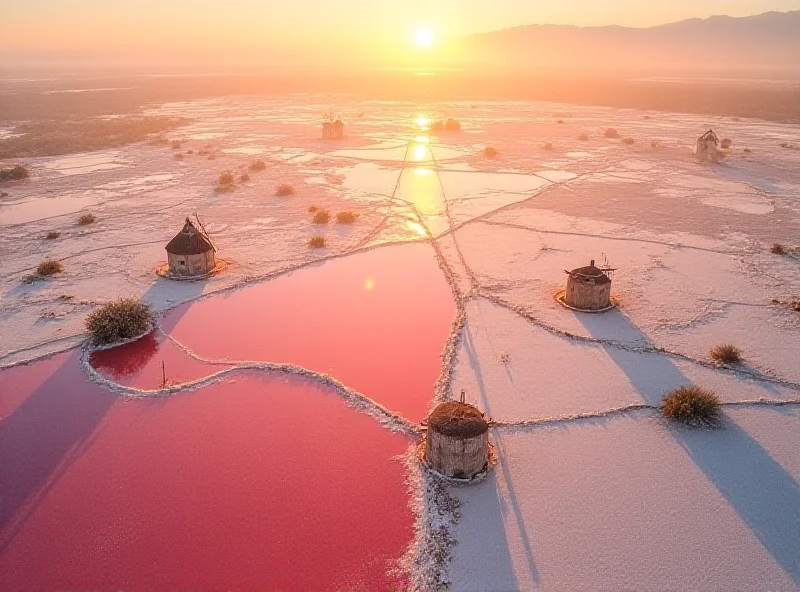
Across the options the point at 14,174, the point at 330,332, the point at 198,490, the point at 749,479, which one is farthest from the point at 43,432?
the point at 14,174

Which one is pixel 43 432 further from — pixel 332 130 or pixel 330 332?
pixel 332 130

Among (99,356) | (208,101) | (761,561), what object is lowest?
(208,101)

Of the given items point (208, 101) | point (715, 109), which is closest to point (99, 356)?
point (715, 109)

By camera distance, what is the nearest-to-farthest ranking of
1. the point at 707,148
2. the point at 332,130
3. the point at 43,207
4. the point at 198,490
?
the point at 198,490 < the point at 43,207 < the point at 707,148 < the point at 332,130

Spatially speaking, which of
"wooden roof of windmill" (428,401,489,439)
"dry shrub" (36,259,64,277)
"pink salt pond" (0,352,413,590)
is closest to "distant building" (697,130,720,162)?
"pink salt pond" (0,352,413,590)

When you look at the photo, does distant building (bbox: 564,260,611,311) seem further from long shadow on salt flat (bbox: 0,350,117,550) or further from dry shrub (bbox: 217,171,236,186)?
dry shrub (bbox: 217,171,236,186)

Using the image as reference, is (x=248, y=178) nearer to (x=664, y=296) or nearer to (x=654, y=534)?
(x=664, y=296)
